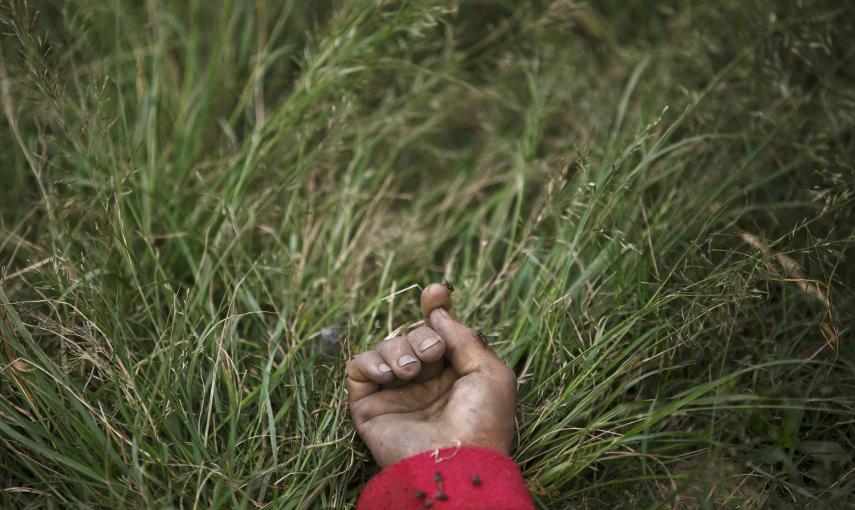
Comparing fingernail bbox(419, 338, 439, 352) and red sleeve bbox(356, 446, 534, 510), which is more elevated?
fingernail bbox(419, 338, 439, 352)

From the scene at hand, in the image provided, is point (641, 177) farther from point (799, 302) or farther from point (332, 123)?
point (332, 123)

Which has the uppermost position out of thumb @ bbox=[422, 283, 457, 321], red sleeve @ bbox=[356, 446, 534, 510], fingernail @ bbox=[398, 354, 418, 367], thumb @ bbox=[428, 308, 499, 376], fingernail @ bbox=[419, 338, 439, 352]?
thumb @ bbox=[422, 283, 457, 321]

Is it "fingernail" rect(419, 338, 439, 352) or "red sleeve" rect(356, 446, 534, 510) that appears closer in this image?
"red sleeve" rect(356, 446, 534, 510)

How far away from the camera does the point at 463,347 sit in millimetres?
1565

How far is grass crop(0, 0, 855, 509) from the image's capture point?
5.23 ft

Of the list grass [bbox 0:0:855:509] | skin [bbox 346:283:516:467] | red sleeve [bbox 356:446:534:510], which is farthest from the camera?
grass [bbox 0:0:855:509]

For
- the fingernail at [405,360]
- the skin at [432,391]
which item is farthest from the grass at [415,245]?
the fingernail at [405,360]

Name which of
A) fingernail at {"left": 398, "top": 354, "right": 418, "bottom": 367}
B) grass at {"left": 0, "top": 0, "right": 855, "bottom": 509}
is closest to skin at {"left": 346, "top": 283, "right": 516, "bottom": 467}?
fingernail at {"left": 398, "top": 354, "right": 418, "bottom": 367}

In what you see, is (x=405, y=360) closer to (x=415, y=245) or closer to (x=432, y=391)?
(x=432, y=391)

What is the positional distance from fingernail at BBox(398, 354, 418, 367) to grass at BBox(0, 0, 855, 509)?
10.6 inches

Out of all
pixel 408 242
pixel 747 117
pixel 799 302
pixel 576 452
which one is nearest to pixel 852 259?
pixel 799 302

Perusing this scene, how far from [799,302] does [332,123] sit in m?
1.46

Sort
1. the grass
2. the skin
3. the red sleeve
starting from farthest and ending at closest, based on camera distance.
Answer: the grass, the skin, the red sleeve

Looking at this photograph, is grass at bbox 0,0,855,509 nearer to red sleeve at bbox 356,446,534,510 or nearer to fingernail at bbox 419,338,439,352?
red sleeve at bbox 356,446,534,510
